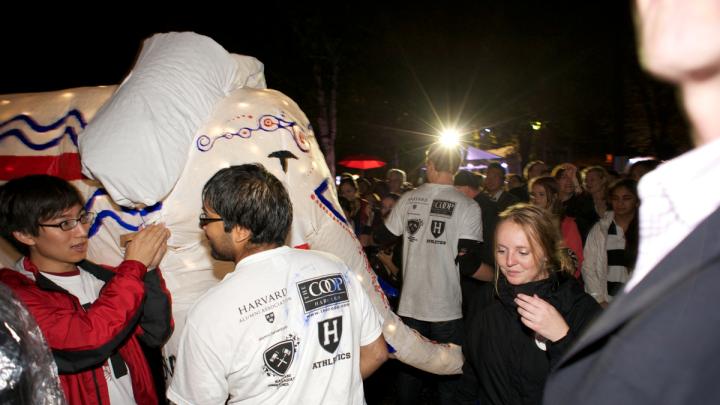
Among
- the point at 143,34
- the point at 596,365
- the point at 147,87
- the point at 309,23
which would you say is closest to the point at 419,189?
the point at 147,87

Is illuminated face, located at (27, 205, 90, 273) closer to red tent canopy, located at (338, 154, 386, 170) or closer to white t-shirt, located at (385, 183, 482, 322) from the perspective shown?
white t-shirt, located at (385, 183, 482, 322)

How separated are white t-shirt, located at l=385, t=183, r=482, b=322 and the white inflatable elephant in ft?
3.11

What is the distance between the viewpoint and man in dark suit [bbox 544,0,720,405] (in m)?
0.57

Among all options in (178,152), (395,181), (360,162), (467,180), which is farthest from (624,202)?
(360,162)

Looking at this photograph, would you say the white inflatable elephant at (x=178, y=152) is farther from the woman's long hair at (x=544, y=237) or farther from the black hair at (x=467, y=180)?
the black hair at (x=467, y=180)

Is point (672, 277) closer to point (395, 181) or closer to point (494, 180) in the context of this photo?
point (494, 180)

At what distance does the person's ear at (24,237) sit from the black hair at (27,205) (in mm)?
14

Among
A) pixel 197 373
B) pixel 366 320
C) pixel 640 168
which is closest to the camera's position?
pixel 197 373

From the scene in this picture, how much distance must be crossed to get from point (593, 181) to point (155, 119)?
16.9 ft

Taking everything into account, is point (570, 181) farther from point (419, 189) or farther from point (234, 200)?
point (234, 200)

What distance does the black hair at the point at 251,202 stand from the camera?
67.9 inches

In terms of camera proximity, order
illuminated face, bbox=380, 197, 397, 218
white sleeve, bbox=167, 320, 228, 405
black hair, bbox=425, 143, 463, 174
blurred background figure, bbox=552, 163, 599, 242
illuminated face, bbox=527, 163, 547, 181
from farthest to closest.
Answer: illuminated face, bbox=527, 163, 547, 181 < illuminated face, bbox=380, 197, 397, 218 < blurred background figure, bbox=552, 163, 599, 242 < black hair, bbox=425, 143, 463, 174 < white sleeve, bbox=167, 320, 228, 405

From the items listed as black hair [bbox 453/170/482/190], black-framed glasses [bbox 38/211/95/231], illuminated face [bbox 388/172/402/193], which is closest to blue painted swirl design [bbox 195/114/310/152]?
black-framed glasses [bbox 38/211/95/231]

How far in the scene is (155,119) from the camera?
231 centimetres
